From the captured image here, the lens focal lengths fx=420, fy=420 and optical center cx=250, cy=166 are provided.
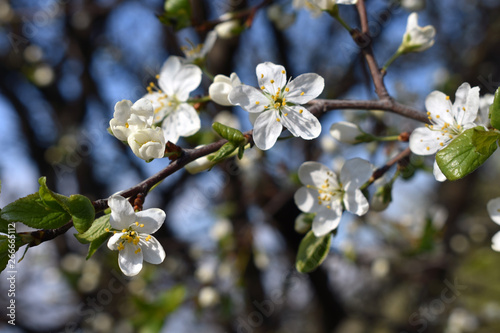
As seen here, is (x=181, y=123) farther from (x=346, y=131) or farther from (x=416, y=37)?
(x=416, y=37)

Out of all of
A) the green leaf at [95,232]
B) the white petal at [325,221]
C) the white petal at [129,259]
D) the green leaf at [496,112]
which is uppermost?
the green leaf at [496,112]

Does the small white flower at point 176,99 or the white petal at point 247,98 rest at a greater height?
the white petal at point 247,98

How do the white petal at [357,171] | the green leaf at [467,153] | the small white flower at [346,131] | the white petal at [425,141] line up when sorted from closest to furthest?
the green leaf at [467,153] → the white petal at [425,141] → the white petal at [357,171] → the small white flower at [346,131]

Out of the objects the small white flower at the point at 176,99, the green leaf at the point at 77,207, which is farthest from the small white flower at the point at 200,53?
the green leaf at the point at 77,207

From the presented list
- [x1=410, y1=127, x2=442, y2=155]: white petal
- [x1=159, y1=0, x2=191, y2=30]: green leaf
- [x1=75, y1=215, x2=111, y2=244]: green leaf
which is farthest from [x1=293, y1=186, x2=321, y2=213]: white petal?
[x1=159, y1=0, x2=191, y2=30]: green leaf

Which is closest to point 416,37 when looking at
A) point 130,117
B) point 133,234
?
point 130,117

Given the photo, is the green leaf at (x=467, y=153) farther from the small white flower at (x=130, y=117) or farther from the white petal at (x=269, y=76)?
the small white flower at (x=130, y=117)

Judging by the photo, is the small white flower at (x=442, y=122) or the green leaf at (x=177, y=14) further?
the green leaf at (x=177, y=14)
